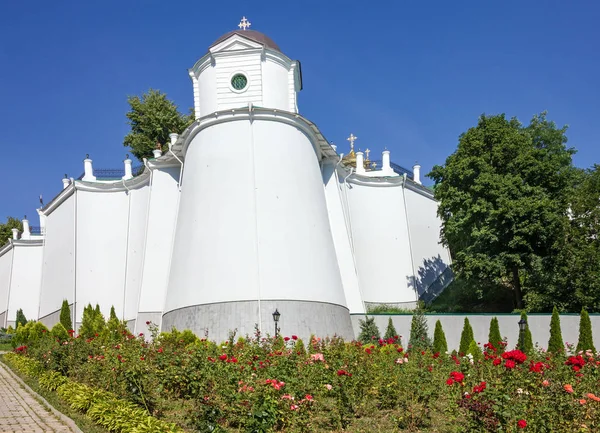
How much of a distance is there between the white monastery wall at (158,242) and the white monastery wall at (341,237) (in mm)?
6851

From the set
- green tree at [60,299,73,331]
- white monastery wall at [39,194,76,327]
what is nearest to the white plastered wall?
green tree at [60,299,73,331]

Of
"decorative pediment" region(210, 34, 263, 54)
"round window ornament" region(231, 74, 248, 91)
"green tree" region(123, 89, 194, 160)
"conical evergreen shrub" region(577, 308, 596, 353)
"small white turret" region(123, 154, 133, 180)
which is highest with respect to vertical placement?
"green tree" region(123, 89, 194, 160)

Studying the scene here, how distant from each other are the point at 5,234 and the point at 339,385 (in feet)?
160

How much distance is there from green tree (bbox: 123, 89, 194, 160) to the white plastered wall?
12.3 meters

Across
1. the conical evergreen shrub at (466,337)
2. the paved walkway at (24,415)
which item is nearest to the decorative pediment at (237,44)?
the conical evergreen shrub at (466,337)

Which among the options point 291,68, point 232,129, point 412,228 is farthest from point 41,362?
point 412,228

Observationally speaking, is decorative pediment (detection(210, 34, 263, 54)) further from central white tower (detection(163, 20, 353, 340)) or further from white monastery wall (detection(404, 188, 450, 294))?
white monastery wall (detection(404, 188, 450, 294))

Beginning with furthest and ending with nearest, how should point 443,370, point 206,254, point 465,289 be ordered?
point 465,289 < point 206,254 < point 443,370

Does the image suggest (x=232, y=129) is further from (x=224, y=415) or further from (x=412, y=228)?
(x=224, y=415)

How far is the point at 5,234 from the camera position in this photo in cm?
4947

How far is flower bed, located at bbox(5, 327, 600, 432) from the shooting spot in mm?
6406

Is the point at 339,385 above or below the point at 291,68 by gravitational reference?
below

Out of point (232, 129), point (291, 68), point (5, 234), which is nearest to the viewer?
point (232, 129)

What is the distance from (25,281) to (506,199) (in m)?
30.6
